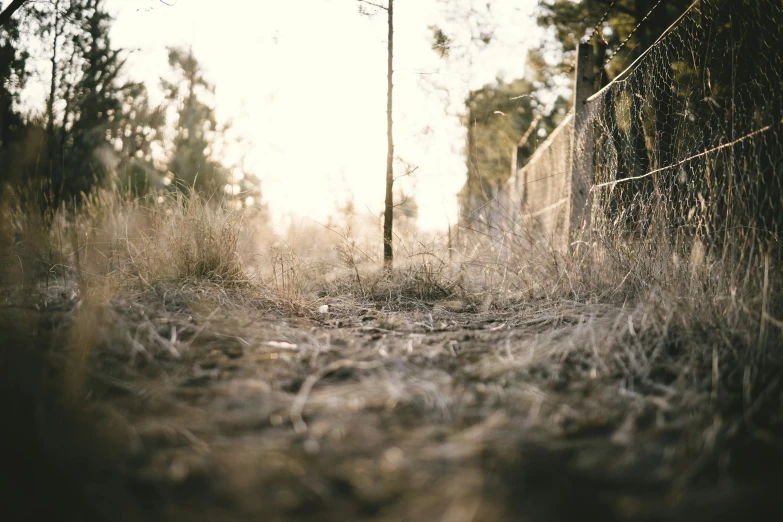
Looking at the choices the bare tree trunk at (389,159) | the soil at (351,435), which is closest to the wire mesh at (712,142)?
the soil at (351,435)

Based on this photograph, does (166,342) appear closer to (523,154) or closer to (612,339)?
(612,339)

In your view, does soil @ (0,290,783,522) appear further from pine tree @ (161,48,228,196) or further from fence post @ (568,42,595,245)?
pine tree @ (161,48,228,196)

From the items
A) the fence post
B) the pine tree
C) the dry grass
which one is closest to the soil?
the dry grass

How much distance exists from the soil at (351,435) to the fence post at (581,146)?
5.97ft

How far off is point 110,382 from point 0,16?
2.53m

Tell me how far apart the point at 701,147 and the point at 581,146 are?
129 centimetres

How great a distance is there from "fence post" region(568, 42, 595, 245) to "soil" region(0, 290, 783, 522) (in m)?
1.82

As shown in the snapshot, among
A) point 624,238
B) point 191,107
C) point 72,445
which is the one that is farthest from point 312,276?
point 191,107

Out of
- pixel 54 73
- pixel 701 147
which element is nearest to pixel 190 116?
pixel 54 73

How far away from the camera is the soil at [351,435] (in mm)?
771

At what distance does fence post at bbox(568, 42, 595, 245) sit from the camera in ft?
10.5

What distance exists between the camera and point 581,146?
131 inches

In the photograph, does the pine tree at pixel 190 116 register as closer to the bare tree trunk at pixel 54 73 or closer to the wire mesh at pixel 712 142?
the bare tree trunk at pixel 54 73

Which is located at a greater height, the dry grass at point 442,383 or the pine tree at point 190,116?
the pine tree at point 190,116
